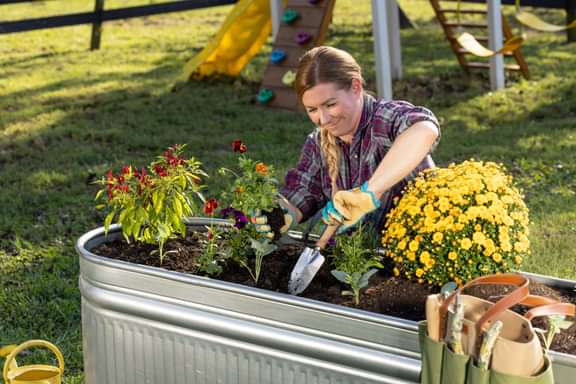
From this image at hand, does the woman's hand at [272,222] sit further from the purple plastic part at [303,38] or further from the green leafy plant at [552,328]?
the purple plastic part at [303,38]

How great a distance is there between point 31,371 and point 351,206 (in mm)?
977

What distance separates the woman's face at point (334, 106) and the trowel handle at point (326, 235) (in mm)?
283

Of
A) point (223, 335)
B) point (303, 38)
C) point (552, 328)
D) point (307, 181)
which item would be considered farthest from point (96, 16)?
point (552, 328)

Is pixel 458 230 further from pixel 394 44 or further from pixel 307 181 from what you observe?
pixel 394 44

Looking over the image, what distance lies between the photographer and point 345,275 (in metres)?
2.09

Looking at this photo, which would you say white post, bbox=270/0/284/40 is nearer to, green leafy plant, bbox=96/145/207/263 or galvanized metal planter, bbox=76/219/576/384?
green leafy plant, bbox=96/145/207/263

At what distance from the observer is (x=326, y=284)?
224 centimetres

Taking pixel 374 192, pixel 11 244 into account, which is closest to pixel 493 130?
pixel 11 244

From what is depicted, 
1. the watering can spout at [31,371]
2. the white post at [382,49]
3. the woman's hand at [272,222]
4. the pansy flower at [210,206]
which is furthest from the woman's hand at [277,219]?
the white post at [382,49]

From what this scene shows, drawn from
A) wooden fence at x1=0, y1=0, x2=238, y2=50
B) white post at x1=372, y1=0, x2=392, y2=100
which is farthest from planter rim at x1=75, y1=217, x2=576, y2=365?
wooden fence at x1=0, y1=0, x2=238, y2=50

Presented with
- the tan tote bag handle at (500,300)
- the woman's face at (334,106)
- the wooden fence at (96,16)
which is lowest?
the tan tote bag handle at (500,300)

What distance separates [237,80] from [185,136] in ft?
5.43

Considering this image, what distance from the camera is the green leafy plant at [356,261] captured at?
6.84 ft

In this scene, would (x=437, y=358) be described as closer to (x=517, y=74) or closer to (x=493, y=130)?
(x=493, y=130)
